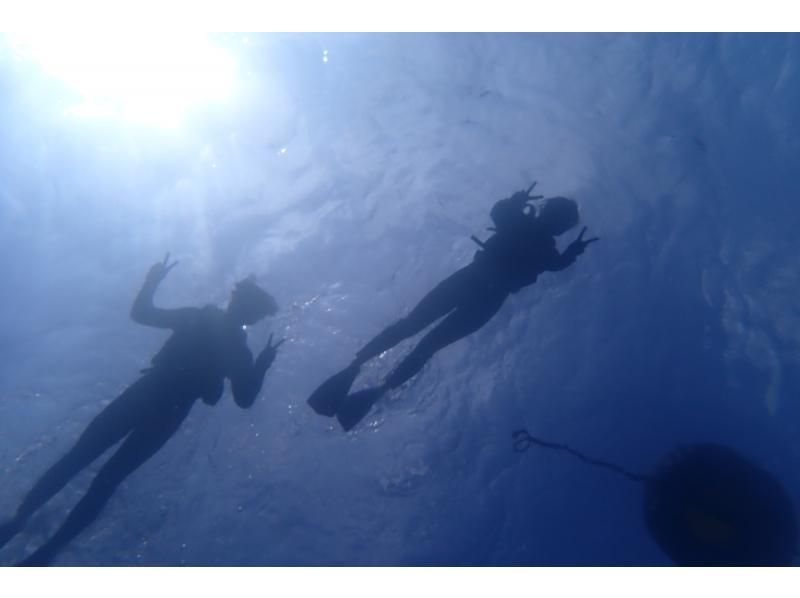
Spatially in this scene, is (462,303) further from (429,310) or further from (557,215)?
(557,215)

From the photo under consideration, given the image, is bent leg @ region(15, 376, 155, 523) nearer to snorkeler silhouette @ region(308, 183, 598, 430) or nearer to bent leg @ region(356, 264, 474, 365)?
snorkeler silhouette @ region(308, 183, 598, 430)

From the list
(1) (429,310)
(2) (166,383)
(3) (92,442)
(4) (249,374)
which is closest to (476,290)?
(1) (429,310)

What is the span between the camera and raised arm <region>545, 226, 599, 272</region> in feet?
25.6

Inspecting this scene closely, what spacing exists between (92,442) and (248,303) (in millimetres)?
4640

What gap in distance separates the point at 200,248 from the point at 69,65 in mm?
5434

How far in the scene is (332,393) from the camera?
8.95m

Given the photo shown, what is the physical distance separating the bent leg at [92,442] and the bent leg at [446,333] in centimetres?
573

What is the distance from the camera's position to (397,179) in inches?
445

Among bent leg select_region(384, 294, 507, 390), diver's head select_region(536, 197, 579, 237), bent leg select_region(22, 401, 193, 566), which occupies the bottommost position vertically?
bent leg select_region(22, 401, 193, 566)

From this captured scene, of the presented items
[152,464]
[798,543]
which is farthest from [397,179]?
[798,543]

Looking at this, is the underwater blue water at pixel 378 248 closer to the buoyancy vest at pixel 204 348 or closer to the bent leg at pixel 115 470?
the bent leg at pixel 115 470

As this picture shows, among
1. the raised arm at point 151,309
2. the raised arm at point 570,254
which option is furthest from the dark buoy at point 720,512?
the raised arm at point 151,309

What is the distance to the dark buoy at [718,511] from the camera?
33.1ft

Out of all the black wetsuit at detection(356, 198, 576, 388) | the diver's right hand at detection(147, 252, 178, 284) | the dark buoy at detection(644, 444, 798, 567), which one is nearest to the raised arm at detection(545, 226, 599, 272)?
the black wetsuit at detection(356, 198, 576, 388)
